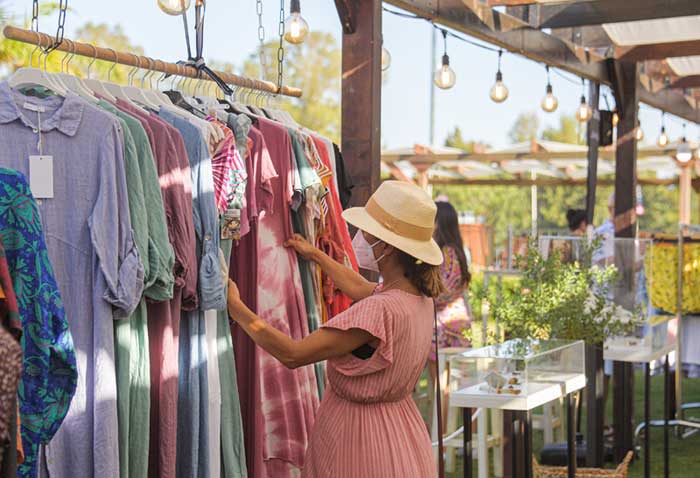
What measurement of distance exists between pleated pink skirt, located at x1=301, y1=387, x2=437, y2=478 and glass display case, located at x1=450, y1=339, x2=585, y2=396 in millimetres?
1010

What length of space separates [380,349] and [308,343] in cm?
20

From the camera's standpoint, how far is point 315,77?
25.4 meters

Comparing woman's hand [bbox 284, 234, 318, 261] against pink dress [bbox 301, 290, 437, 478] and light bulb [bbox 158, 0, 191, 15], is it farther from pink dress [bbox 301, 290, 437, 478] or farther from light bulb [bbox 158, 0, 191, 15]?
light bulb [bbox 158, 0, 191, 15]

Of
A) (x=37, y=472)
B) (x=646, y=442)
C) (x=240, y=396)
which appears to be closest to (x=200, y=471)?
(x=240, y=396)

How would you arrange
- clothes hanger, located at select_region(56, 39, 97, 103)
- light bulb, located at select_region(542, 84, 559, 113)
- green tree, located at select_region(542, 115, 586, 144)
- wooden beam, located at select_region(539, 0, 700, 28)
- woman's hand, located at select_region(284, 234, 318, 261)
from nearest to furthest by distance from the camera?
clothes hanger, located at select_region(56, 39, 97, 103) → woman's hand, located at select_region(284, 234, 318, 261) → wooden beam, located at select_region(539, 0, 700, 28) → light bulb, located at select_region(542, 84, 559, 113) → green tree, located at select_region(542, 115, 586, 144)

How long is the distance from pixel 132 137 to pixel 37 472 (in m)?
0.85

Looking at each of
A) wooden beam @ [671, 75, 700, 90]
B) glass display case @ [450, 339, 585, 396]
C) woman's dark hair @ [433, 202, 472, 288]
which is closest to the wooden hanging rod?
glass display case @ [450, 339, 585, 396]

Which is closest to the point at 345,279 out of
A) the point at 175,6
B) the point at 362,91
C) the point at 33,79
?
the point at 362,91

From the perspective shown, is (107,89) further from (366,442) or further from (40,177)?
(366,442)

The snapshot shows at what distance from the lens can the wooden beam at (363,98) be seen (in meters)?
3.93

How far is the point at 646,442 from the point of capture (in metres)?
5.51

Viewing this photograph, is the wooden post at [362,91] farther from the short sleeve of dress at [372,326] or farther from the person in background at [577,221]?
the person in background at [577,221]

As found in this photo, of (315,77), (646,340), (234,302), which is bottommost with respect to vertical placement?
(646,340)

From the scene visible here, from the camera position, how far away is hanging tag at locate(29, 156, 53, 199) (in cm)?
246
